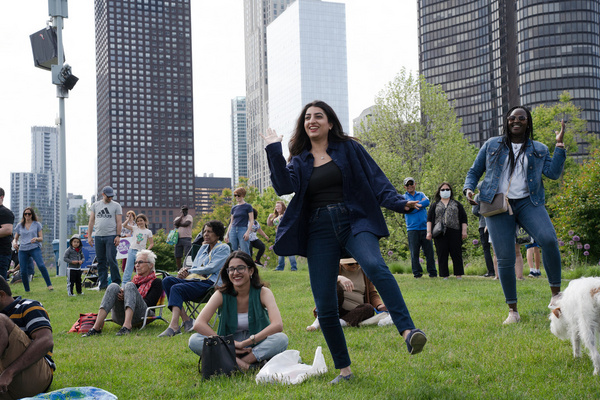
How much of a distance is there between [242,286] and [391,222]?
2545 cm

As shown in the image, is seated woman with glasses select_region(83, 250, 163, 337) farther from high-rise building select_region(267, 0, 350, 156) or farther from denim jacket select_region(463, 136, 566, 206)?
high-rise building select_region(267, 0, 350, 156)

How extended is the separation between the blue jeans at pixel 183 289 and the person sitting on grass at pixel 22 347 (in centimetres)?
323

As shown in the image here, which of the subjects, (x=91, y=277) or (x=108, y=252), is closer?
(x=108, y=252)

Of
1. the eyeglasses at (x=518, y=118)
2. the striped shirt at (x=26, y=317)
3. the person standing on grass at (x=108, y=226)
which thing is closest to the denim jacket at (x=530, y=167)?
the eyeglasses at (x=518, y=118)

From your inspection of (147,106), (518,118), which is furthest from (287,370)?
(147,106)

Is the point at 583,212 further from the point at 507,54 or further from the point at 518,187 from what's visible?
the point at 507,54

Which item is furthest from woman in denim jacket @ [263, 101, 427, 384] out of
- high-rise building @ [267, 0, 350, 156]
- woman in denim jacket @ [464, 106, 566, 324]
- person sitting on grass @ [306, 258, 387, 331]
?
high-rise building @ [267, 0, 350, 156]

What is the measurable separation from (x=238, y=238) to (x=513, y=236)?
346 inches

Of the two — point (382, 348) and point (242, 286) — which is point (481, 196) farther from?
point (242, 286)

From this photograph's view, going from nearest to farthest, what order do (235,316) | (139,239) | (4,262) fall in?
(235,316) < (4,262) < (139,239)

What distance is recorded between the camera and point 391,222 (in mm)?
30297

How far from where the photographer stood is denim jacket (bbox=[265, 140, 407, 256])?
12.9 feet

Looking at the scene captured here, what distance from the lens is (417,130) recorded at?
3769 centimetres

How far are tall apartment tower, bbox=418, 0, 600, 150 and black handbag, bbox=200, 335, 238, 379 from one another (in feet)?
337
